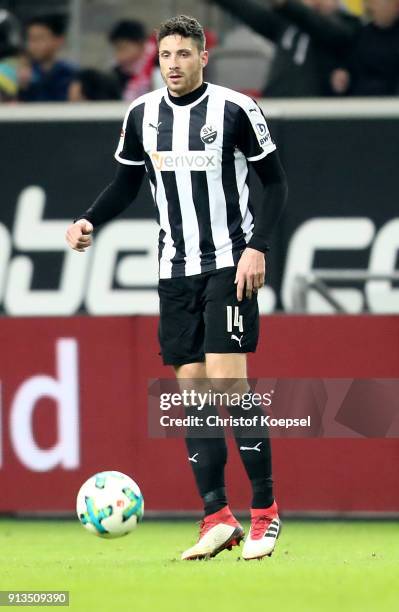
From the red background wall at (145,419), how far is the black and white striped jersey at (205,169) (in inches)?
90.9

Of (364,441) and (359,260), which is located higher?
(359,260)

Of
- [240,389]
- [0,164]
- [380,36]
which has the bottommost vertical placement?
[240,389]

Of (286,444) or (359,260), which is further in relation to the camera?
(359,260)

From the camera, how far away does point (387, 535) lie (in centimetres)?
809

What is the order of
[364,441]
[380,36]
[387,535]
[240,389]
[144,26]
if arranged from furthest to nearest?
1. [144,26]
2. [380,36]
3. [364,441]
4. [387,535]
5. [240,389]

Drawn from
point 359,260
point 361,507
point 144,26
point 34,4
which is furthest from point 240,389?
point 34,4

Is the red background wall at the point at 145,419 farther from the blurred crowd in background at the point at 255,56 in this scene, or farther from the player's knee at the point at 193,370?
the blurred crowd in background at the point at 255,56

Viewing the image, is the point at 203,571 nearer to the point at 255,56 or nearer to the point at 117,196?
the point at 117,196

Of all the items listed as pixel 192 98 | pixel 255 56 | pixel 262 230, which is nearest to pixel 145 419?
pixel 262 230

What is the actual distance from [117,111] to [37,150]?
2.18ft

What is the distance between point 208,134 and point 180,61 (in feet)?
1.07

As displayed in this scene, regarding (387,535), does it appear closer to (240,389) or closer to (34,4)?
(240,389)

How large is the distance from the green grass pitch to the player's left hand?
3.74ft

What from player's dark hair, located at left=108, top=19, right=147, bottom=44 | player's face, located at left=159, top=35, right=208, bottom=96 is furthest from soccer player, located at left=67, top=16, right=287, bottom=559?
player's dark hair, located at left=108, top=19, right=147, bottom=44
